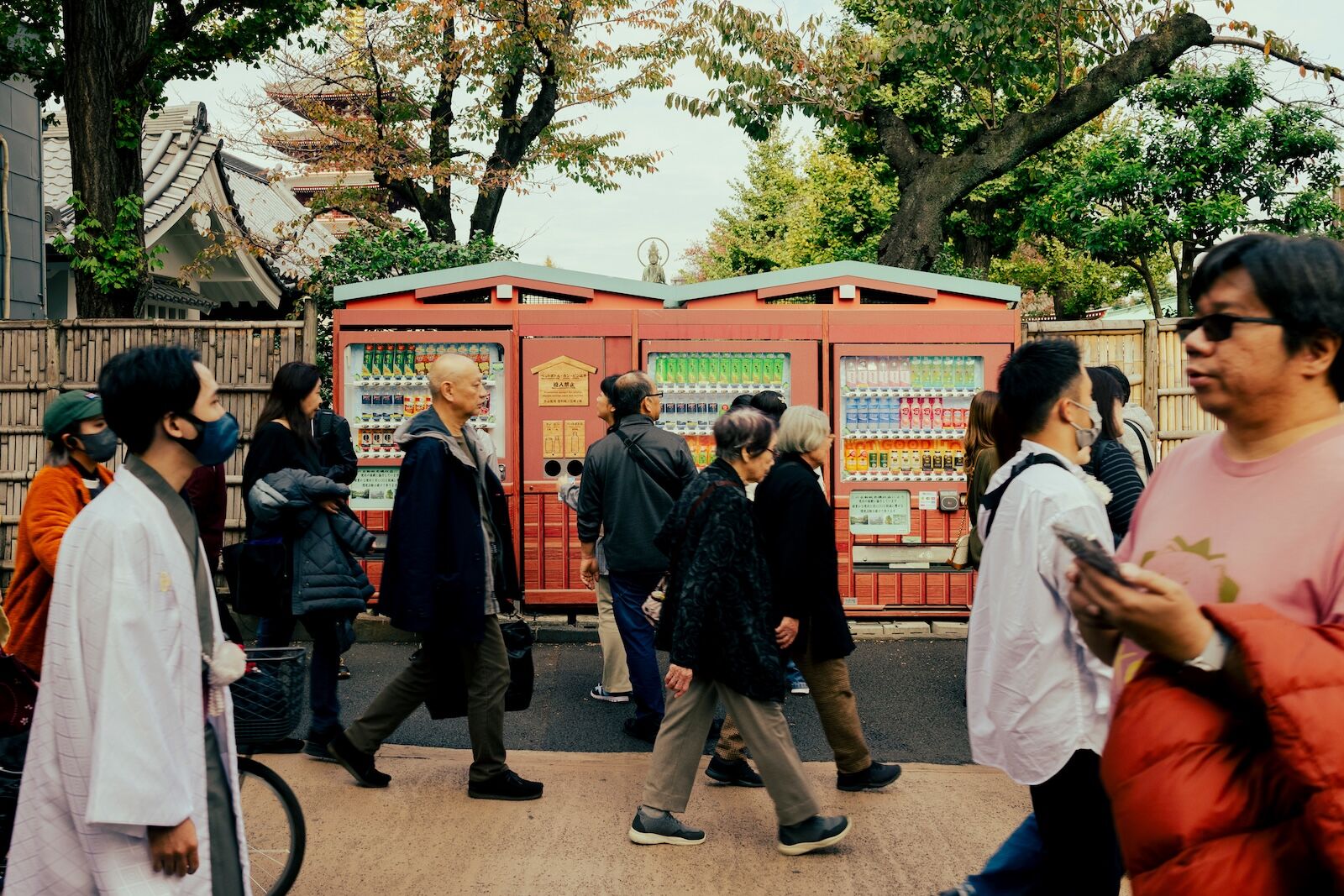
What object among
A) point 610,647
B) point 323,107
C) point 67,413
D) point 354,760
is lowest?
point 354,760

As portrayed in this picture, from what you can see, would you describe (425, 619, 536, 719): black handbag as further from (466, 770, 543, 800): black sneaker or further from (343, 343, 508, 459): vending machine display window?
(343, 343, 508, 459): vending machine display window

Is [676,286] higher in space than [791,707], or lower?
higher

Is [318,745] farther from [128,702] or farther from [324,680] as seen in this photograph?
[128,702]

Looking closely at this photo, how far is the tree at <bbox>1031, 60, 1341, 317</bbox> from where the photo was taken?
48.9 ft

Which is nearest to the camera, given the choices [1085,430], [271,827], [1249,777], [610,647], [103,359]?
[1249,777]

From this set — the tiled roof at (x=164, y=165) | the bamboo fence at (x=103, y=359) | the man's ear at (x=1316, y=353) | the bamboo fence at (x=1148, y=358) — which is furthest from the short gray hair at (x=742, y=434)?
the tiled roof at (x=164, y=165)

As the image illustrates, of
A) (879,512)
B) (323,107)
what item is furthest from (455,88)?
(879,512)

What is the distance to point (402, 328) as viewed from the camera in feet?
29.1

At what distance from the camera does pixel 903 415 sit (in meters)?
8.98

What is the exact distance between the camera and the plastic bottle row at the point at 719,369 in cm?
894

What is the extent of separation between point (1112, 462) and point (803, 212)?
104ft

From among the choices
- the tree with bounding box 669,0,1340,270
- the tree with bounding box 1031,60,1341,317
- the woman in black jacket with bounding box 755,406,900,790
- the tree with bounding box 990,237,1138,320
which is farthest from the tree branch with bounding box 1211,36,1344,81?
the tree with bounding box 990,237,1138,320

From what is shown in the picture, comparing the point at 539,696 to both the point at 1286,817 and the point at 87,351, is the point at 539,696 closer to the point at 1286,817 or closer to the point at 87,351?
the point at 87,351

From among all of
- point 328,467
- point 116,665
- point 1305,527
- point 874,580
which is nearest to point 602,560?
point 328,467
